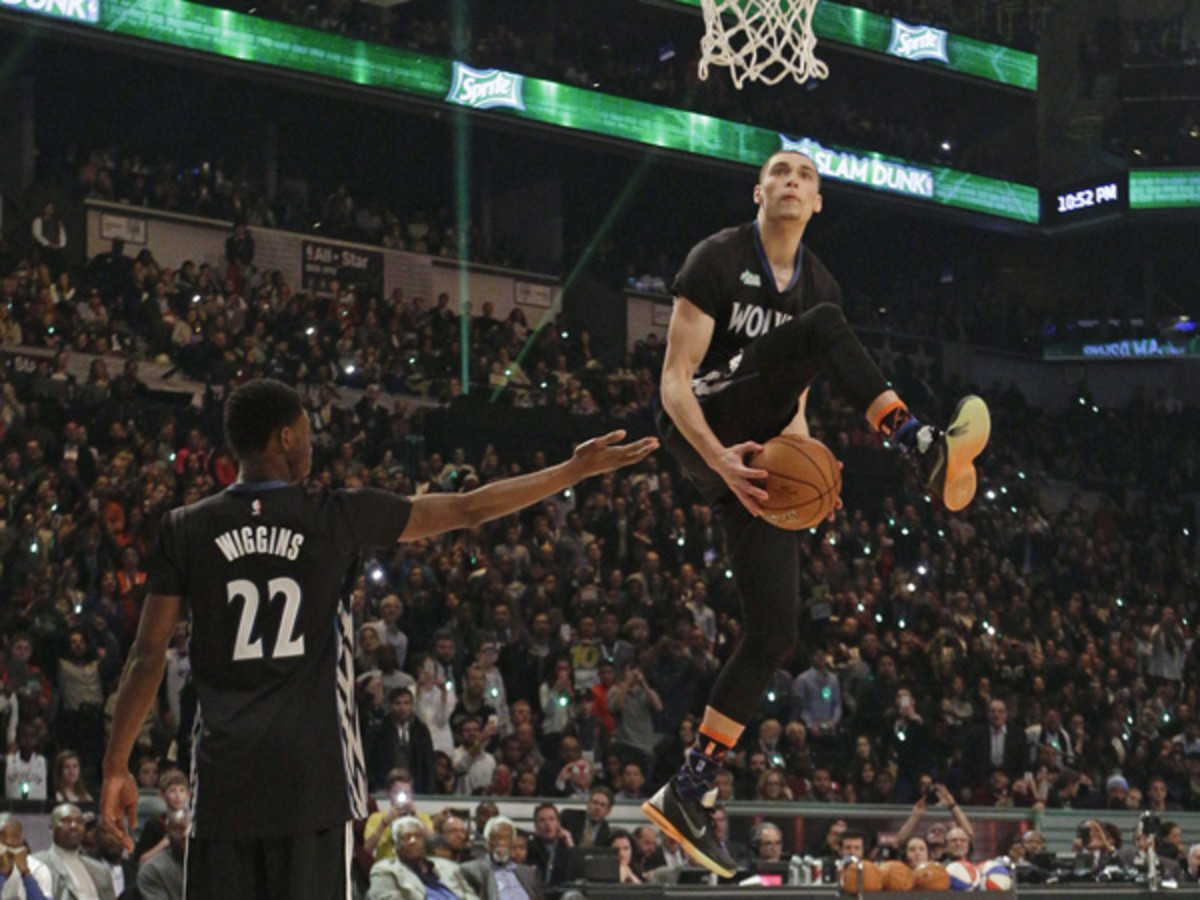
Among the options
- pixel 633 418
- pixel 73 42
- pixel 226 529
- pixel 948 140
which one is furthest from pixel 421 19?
pixel 226 529

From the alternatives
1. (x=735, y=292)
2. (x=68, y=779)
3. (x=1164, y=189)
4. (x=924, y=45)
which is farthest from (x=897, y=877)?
(x=1164, y=189)

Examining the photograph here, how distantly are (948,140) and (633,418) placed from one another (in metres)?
16.0

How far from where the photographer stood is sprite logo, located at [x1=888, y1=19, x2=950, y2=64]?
35.1m

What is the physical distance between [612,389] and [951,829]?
37.8ft

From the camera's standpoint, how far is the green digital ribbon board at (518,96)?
26.7m

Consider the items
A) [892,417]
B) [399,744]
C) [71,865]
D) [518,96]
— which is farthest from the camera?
[518,96]

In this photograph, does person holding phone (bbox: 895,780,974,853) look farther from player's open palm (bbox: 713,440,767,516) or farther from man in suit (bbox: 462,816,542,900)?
player's open palm (bbox: 713,440,767,516)

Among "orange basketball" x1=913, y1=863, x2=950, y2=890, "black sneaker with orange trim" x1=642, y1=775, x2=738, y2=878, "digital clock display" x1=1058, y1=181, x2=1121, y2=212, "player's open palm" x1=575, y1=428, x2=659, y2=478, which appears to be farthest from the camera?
"digital clock display" x1=1058, y1=181, x2=1121, y2=212

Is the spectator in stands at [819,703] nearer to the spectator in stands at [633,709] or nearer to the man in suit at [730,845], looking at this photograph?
the spectator in stands at [633,709]

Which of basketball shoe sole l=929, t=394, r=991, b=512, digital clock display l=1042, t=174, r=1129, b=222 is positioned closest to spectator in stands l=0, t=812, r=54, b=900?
basketball shoe sole l=929, t=394, r=991, b=512

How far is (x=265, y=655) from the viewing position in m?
5.45

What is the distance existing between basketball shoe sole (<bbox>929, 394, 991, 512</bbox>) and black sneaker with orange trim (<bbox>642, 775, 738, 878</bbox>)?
5.06 ft

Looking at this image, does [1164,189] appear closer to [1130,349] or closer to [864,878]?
[1130,349]

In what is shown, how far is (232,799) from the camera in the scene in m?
5.37
